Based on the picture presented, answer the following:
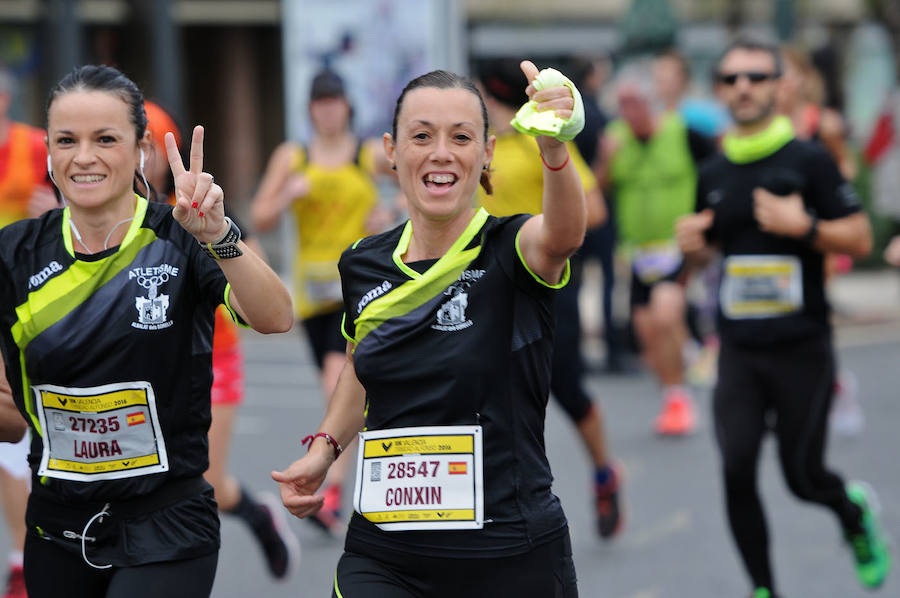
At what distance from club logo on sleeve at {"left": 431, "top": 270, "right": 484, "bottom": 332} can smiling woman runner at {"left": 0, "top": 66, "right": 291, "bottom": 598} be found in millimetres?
383

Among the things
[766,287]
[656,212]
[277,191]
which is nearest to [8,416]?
Result: [766,287]

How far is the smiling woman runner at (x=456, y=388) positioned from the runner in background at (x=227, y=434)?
6.19 feet

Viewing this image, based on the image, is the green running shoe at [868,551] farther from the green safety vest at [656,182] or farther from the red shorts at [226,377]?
the green safety vest at [656,182]

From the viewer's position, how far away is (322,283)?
6797 millimetres

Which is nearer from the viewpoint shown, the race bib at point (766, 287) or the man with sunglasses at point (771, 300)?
the man with sunglasses at point (771, 300)

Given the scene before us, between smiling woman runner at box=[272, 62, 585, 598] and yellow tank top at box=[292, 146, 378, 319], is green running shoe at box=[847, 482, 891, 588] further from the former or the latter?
yellow tank top at box=[292, 146, 378, 319]

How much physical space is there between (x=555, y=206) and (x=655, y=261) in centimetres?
590

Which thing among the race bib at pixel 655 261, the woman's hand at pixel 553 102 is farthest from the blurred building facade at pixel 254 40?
the woman's hand at pixel 553 102

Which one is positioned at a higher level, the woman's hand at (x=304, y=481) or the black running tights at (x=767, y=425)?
the woman's hand at (x=304, y=481)

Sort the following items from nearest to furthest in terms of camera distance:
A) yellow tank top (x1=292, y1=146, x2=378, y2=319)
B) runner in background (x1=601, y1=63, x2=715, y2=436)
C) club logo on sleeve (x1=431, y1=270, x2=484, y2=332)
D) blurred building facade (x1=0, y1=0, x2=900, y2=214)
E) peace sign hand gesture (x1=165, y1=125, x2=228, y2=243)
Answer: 1. peace sign hand gesture (x1=165, y1=125, x2=228, y2=243)
2. club logo on sleeve (x1=431, y1=270, x2=484, y2=332)
3. yellow tank top (x1=292, y1=146, x2=378, y2=319)
4. runner in background (x1=601, y1=63, x2=715, y2=436)
5. blurred building facade (x1=0, y1=0, x2=900, y2=214)

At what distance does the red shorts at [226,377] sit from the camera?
5.42 meters

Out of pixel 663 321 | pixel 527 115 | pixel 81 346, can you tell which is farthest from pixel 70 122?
pixel 663 321

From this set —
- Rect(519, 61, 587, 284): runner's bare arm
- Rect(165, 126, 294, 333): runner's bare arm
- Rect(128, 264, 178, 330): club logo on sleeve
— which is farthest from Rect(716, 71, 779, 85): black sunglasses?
Rect(128, 264, 178, 330): club logo on sleeve

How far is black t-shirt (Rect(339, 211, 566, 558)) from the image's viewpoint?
3.12m
